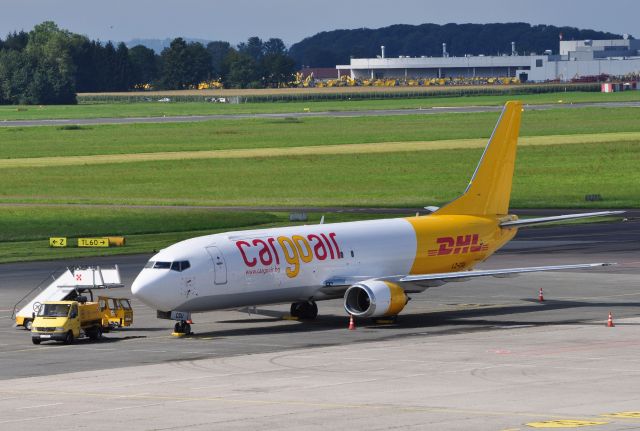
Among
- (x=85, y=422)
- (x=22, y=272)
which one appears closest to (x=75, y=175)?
(x=22, y=272)

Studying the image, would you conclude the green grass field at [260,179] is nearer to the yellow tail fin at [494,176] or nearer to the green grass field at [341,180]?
the green grass field at [341,180]

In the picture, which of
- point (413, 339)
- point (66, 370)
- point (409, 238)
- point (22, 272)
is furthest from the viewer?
point (22, 272)

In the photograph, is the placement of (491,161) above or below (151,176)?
above

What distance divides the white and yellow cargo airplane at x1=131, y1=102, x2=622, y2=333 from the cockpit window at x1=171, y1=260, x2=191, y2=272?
1.6 inches

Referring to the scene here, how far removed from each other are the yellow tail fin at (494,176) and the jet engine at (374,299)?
8.25 m

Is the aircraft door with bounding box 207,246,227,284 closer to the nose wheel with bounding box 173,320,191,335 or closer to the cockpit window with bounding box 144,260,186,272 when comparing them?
the cockpit window with bounding box 144,260,186,272

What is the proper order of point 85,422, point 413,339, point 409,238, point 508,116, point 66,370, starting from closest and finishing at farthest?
point 85,422 → point 66,370 → point 413,339 → point 409,238 → point 508,116

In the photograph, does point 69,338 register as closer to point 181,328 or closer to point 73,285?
point 181,328

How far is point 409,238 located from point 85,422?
27.6 meters

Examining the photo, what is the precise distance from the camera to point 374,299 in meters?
59.2

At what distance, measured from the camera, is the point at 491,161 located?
224 ft

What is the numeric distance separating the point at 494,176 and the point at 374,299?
12.4m

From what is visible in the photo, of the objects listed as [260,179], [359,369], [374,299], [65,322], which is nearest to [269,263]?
[374,299]

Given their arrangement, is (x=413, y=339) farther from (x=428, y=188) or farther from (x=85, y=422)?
(x=428, y=188)
